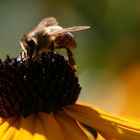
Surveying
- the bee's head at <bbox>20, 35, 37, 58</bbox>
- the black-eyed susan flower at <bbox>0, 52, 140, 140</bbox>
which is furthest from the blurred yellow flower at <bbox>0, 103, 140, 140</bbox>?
the bee's head at <bbox>20, 35, 37, 58</bbox>

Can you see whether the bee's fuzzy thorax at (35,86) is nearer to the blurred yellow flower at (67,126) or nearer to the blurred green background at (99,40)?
the blurred yellow flower at (67,126)

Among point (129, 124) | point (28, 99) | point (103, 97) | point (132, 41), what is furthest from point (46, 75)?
point (132, 41)

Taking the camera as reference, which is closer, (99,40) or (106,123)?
(106,123)

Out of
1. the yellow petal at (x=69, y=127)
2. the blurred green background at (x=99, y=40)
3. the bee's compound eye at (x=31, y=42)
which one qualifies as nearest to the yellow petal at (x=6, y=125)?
A: the yellow petal at (x=69, y=127)

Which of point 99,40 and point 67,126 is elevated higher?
point 67,126

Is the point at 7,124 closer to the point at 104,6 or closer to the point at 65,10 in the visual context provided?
the point at 104,6

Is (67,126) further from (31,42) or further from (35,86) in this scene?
(31,42)

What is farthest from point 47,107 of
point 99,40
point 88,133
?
point 99,40
